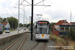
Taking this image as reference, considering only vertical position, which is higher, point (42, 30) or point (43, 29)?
point (43, 29)

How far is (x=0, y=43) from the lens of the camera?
49.4 ft

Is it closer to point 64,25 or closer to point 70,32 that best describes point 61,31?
point 64,25

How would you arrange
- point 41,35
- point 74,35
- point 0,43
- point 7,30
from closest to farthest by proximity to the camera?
point 0,43 < point 41,35 < point 74,35 < point 7,30

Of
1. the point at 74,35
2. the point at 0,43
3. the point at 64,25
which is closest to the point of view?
the point at 0,43

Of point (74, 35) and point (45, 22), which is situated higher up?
point (45, 22)

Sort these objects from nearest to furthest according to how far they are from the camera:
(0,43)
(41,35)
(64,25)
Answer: (0,43)
(41,35)
(64,25)

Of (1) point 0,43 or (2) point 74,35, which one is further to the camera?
(2) point 74,35

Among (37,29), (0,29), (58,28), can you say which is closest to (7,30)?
(0,29)

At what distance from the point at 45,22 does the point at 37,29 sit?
149 cm

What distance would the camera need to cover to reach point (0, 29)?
47.6 metres

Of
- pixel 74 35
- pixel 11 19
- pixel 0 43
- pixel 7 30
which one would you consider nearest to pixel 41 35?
pixel 0 43

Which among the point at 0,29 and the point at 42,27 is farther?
the point at 0,29

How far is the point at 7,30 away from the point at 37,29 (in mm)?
46873

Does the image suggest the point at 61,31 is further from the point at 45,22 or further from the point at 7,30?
the point at 45,22
